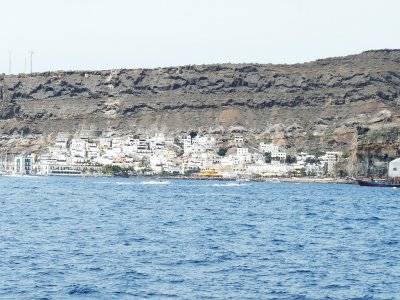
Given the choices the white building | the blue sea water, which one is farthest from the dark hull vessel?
the blue sea water

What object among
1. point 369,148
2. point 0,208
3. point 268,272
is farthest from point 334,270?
point 369,148

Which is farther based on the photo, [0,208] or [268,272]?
[0,208]

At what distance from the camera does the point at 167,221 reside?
60.8 meters

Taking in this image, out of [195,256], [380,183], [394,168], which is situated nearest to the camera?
[195,256]

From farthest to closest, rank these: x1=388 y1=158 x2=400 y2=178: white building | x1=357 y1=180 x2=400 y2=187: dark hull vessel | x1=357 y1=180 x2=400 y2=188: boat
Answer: x1=388 y1=158 x2=400 y2=178: white building, x1=357 y1=180 x2=400 y2=187: dark hull vessel, x1=357 y1=180 x2=400 y2=188: boat

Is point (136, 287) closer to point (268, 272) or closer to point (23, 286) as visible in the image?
point (23, 286)

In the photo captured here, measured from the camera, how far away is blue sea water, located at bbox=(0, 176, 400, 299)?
32938mm

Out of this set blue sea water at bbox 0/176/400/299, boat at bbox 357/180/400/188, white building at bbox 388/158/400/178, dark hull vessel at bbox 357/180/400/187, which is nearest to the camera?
blue sea water at bbox 0/176/400/299

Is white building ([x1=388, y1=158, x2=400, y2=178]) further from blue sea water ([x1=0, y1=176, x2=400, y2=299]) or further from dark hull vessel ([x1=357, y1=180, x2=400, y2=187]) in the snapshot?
blue sea water ([x1=0, y1=176, x2=400, y2=299])

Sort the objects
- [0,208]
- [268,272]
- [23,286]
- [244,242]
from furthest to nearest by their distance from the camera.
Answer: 1. [0,208]
2. [244,242]
3. [268,272]
4. [23,286]

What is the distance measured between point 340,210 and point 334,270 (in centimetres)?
4413

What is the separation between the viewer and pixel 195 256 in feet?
135

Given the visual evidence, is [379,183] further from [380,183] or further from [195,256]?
[195,256]

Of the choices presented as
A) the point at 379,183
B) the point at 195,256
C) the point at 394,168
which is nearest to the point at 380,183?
the point at 379,183
